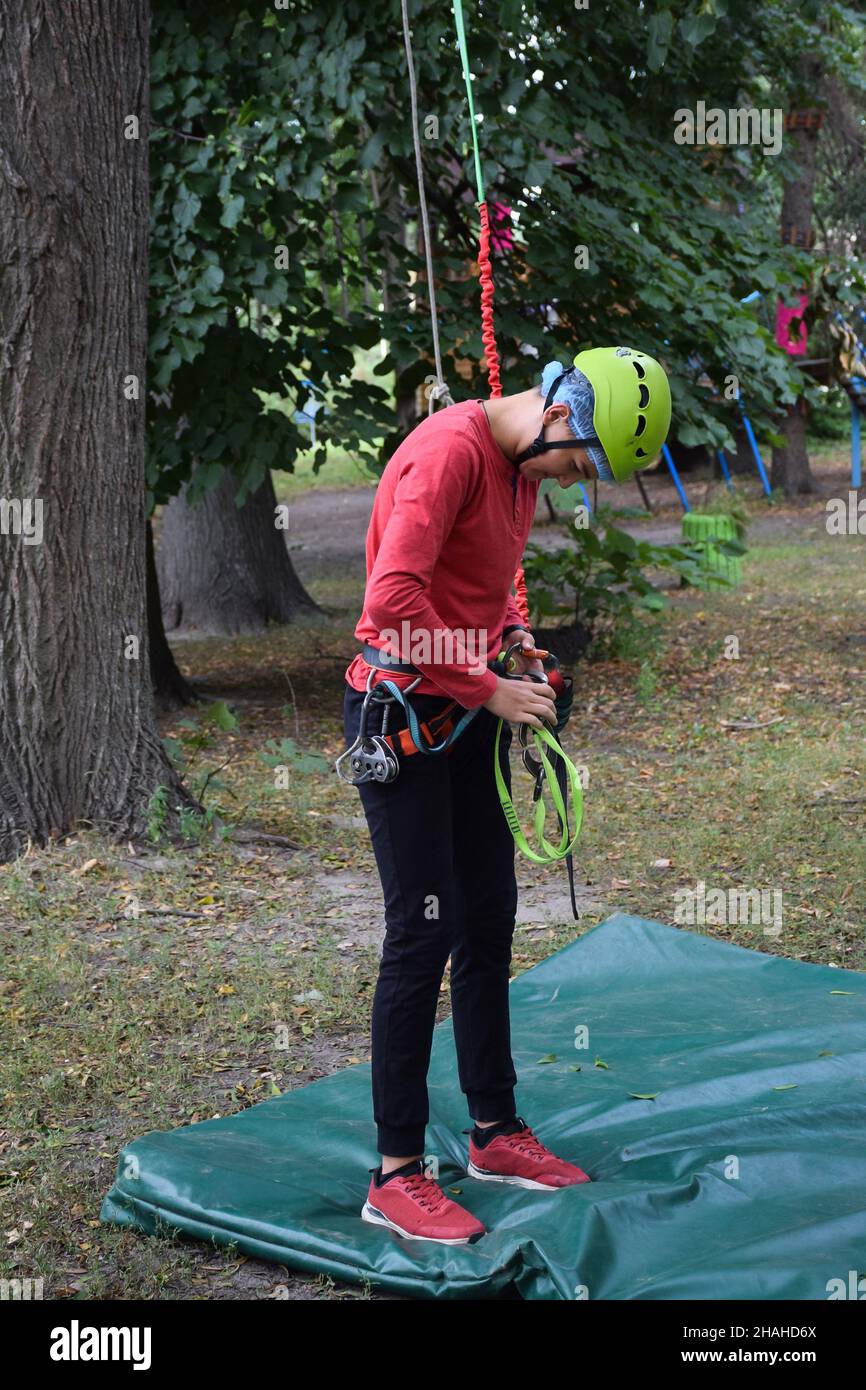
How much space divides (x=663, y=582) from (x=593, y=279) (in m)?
6.27

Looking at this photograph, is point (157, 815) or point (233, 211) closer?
point (157, 815)

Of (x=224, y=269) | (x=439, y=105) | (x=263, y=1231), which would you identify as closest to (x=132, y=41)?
(x=224, y=269)

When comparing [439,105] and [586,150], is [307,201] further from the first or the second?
[586,150]

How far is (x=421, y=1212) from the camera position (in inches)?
110

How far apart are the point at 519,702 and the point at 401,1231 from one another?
104 cm

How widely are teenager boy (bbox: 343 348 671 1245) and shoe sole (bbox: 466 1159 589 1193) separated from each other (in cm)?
21

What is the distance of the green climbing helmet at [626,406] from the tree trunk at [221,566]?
8693 millimetres

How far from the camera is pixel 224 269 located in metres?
7.02

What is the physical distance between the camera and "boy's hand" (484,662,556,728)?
8.81 feet

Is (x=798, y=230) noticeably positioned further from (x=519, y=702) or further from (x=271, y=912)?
(x=519, y=702)

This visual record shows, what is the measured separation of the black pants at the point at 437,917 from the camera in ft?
8.82

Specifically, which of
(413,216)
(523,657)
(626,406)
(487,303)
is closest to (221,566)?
(413,216)

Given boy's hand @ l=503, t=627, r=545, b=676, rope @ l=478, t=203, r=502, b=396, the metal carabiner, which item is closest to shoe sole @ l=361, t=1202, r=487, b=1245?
the metal carabiner

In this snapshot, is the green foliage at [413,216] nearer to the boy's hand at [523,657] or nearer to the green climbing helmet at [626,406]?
the green climbing helmet at [626,406]
